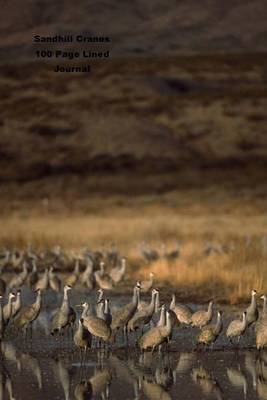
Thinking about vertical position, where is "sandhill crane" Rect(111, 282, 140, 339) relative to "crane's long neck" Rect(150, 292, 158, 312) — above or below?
below

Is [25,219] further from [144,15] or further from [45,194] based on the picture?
[144,15]

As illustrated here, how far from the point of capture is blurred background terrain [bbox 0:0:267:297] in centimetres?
4650

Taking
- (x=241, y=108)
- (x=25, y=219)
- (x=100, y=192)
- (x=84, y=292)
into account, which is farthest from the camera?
(x=241, y=108)

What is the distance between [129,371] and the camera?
18266mm

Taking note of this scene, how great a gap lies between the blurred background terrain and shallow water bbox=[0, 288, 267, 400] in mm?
7368

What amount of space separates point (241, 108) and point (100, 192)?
856 inches

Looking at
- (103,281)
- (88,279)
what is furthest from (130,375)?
(88,279)

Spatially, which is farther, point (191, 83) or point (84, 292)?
point (191, 83)

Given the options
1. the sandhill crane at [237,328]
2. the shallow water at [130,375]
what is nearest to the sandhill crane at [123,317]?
the shallow water at [130,375]

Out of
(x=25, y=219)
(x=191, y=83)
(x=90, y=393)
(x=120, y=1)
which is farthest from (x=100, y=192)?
(x=120, y=1)

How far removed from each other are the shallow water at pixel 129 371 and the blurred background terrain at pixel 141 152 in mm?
7368

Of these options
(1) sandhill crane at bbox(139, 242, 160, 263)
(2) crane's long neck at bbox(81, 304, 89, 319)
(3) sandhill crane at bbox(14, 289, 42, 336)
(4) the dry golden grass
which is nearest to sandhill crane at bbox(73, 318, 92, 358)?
(2) crane's long neck at bbox(81, 304, 89, 319)

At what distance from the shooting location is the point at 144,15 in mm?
142875

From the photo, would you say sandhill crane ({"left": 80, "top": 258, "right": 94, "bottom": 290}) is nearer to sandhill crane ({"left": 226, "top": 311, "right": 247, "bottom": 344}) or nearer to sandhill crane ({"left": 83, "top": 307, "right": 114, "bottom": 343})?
sandhill crane ({"left": 226, "top": 311, "right": 247, "bottom": 344})
